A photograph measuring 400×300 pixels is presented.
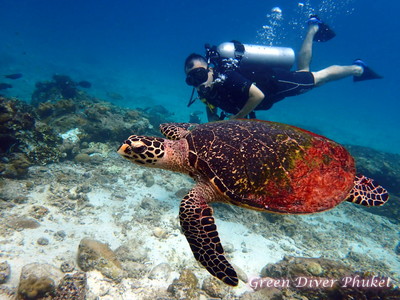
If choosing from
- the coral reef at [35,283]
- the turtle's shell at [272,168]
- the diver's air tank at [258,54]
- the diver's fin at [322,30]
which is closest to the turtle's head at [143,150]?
the turtle's shell at [272,168]

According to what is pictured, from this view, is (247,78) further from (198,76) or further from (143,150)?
(143,150)

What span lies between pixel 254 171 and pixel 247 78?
4.66 meters

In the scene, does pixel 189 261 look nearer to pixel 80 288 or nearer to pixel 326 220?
pixel 80 288

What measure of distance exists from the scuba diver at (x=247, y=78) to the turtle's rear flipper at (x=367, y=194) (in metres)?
2.71

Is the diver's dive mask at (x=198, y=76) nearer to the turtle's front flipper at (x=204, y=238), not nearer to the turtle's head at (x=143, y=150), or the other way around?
the turtle's head at (x=143, y=150)

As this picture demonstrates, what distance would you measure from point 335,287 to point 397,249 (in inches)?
199

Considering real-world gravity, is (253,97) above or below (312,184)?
above

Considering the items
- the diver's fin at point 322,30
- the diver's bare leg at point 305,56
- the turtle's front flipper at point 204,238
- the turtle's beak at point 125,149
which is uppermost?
the diver's fin at point 322,30

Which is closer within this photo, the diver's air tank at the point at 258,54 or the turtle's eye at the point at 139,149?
the turtle's eye at the point at 139,149

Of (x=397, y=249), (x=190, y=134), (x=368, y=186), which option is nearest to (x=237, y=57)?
(x=190, y=134)

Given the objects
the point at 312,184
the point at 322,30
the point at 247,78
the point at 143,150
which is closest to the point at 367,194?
the point at 312,184

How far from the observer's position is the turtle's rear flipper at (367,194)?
9.48ft

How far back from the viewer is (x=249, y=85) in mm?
4820

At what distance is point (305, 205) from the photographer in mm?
2592
